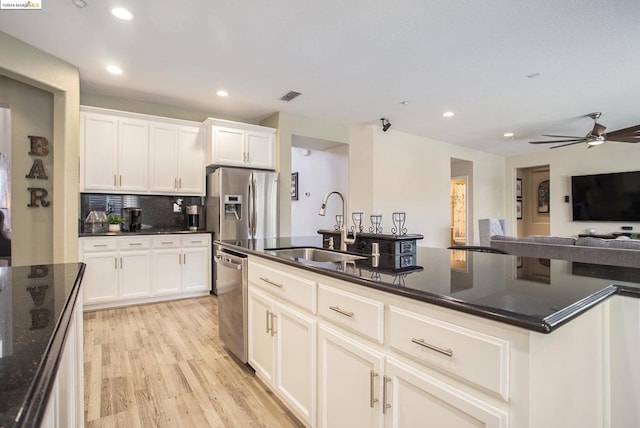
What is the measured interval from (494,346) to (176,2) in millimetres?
2755

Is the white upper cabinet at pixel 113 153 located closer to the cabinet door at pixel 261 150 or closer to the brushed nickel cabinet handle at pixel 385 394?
the cabinet door at pixel 261 150

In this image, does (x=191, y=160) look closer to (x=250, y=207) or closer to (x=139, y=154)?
(x=139, y=154)

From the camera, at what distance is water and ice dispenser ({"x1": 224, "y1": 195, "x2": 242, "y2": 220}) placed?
4285 millimetres

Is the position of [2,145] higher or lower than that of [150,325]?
higher

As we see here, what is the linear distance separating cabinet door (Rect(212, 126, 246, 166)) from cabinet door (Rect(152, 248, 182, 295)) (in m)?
1.34

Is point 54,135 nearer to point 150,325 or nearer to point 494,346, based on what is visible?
point 150,325

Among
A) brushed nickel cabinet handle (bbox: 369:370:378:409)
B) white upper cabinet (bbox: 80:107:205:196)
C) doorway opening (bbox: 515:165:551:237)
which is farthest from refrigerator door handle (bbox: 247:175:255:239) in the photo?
doorway opening (bbox: 515:165:551:237)

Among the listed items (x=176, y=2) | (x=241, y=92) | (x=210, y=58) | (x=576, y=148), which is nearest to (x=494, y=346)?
(x=176, y=2)

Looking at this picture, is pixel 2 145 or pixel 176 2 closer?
pixel 176 2

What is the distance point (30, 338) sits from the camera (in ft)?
2.18

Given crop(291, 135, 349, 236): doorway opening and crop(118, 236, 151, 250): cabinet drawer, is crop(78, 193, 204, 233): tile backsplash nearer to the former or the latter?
crop(118, 236, 151, 250): cabinet drawer

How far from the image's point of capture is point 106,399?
1960 millimetres

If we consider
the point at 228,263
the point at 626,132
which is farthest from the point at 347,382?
the point at 626,132

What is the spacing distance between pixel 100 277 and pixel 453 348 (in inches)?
154
